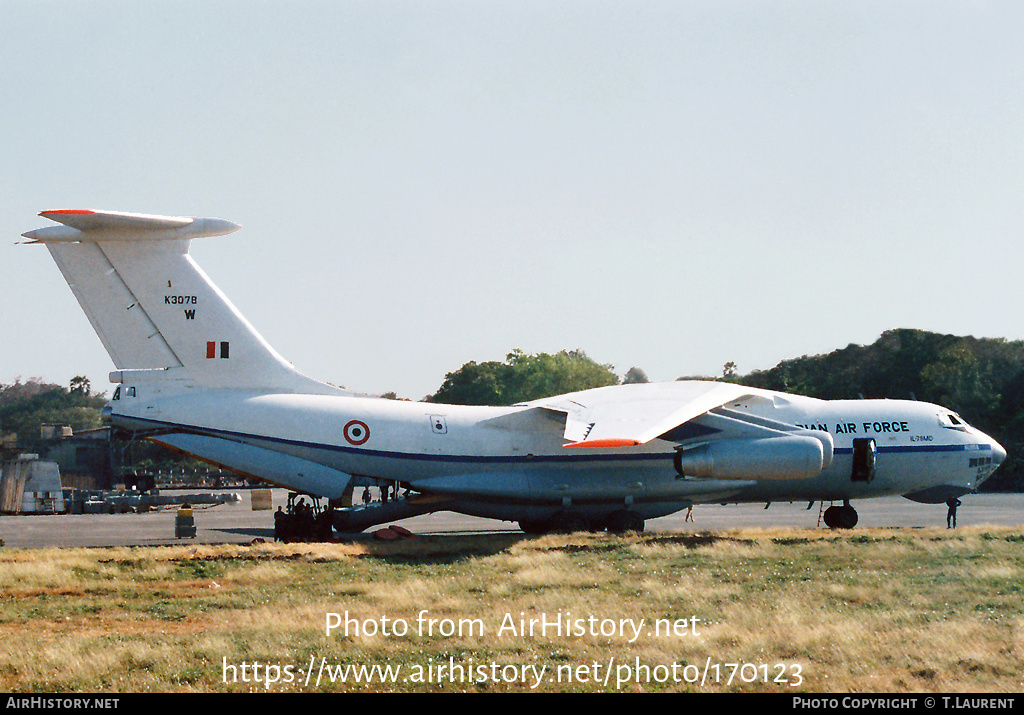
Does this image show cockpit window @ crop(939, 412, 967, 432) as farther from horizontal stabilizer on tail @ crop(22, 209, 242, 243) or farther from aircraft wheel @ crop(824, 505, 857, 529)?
horizontal stabilizer on tail @ crop(22, 209, 242, 243)

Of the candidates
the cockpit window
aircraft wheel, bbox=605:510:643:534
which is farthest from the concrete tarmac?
the cockpit window

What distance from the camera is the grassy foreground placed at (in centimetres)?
852

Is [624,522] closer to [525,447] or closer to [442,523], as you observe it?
[525,447]

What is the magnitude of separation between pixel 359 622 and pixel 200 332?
451 inches

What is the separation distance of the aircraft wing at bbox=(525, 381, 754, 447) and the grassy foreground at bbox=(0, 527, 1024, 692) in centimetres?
206

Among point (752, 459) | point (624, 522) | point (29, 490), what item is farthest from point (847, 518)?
point (29, 490)

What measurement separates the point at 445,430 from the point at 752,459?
21.4 feet

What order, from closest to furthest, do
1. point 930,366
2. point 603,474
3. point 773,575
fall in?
point 773,575 → point 603,474 → point 930,366

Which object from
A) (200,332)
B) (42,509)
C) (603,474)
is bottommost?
(42,509)

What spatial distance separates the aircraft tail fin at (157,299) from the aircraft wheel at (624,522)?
7.83m

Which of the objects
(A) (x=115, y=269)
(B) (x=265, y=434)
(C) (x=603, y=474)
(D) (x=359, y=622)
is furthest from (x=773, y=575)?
(A) (x=115, y=269)

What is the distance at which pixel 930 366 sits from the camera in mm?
54500

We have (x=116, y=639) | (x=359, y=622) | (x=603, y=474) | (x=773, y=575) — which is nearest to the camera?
(x=116, y=639)
